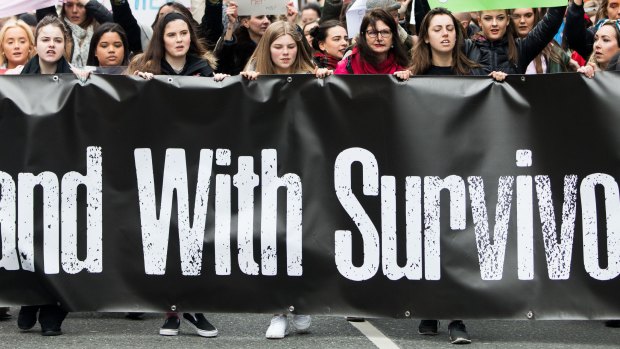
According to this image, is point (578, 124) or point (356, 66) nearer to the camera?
point (578, 124)

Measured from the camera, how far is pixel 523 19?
9555 millimetres

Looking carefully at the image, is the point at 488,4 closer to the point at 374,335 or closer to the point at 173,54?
the point at 173,54

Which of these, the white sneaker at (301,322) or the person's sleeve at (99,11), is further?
the person's sleeve at (99,11)

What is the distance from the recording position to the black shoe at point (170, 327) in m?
7.52

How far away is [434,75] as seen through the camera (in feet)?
25.1

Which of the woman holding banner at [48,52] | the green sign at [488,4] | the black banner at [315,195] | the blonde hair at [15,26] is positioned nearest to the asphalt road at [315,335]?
the black banner at [315,195]

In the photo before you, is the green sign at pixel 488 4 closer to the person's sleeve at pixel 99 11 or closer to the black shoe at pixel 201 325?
the black shoe at pixel 201 325

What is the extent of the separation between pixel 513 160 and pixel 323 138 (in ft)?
3.55

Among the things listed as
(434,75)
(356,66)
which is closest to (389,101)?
(434,75)

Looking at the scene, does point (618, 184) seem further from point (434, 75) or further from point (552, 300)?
point (434, 75)

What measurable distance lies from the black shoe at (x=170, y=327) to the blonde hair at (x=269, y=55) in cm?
160

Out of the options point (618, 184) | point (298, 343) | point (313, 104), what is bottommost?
point (298, 343)

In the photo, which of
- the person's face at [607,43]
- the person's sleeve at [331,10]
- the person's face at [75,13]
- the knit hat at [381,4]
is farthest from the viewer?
the person's sleeve at [331,10]

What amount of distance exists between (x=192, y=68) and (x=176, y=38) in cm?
22
